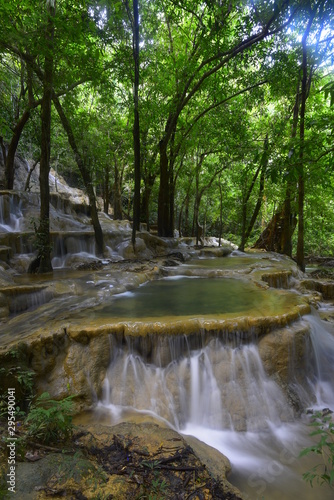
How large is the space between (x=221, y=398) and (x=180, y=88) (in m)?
11.3

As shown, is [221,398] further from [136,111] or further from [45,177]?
[136,111]

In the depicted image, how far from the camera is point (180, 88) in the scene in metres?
11.5

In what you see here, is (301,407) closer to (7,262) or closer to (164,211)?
(7,262)

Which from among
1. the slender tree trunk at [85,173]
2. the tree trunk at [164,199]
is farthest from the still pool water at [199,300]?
the tree trunk at [164,199]

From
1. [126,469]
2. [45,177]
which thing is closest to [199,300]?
[126,469]

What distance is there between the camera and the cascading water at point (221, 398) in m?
3.57

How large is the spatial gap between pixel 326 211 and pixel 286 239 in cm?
360

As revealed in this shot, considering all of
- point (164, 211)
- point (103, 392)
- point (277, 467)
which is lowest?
point (277, 467)

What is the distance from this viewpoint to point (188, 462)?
259 cm

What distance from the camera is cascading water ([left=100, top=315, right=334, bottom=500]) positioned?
3566 millimetres

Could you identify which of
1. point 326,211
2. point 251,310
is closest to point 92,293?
point 251,310

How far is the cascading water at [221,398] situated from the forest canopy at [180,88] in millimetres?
2723

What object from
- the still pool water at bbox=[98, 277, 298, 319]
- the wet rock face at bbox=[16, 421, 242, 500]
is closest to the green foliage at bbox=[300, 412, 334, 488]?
the wet rock face at bbox=[16, 421, 242, 500]

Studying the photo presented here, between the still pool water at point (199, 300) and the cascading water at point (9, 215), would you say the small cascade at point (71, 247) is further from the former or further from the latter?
the still pool water at point (199, 300)
